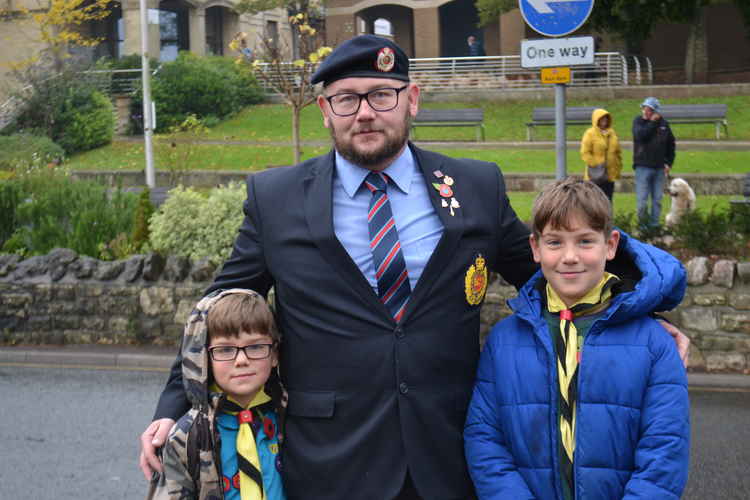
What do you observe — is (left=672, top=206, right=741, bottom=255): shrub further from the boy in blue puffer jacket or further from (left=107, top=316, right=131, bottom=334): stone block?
the boy in blue puffer jacket

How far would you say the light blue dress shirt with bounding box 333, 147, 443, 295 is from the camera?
2930 millimetres

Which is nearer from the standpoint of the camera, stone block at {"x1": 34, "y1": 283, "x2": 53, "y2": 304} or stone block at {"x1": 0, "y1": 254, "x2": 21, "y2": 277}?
stone block at {"x1": 34, "y1": 283, "x2": 53, "y2": 304}

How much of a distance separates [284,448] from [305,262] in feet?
1.97

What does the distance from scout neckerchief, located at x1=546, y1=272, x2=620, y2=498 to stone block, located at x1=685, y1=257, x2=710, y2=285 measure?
5.64 m

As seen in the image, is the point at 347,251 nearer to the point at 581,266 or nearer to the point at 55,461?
the point at 581,266

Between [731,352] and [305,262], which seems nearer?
[305,262]

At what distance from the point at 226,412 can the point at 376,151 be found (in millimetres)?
964

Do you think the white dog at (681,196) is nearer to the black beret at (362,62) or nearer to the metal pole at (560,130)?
the metal pole at (560,130)

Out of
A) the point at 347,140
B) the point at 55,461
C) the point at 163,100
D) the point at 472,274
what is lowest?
the point at 55,461

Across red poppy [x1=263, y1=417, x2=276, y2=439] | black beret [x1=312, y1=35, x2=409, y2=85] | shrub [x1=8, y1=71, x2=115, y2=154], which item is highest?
shrub [x1=8, y1=71, x2=115, y2=154]

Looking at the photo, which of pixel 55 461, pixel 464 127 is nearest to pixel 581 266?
pixel 55 461

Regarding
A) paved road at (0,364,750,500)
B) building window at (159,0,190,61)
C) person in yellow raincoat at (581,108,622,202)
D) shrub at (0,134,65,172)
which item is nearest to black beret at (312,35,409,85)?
paved road at (0,364,750,500)

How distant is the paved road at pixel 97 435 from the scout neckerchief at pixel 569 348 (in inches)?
125

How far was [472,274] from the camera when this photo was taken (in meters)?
2.98
